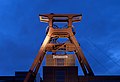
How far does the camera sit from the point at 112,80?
41406mm

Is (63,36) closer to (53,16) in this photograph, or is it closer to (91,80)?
(53,16)

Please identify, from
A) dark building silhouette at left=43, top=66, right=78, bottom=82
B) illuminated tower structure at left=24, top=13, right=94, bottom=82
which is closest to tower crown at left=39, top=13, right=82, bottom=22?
illuminated tower structure at left=24, top=13, right=94, bottom=82

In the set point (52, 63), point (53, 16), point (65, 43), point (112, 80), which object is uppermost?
point (53, 16)

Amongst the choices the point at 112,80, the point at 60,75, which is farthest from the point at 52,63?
the point at 112,80

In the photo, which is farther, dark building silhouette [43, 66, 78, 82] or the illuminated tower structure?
the illuminated tower structure

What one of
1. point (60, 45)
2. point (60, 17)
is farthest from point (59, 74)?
point (60, 17)

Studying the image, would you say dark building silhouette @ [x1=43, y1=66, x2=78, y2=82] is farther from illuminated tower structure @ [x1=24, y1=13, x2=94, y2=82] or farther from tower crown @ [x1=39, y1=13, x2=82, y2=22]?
tower crown @ [x1=39, y1=13, x2=82, y2=22]

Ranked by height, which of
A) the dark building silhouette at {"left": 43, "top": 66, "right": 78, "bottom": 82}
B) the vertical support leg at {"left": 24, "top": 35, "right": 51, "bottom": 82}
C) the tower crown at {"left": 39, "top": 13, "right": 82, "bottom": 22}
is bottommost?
the dark building silhouette at {"left": 43, "top": 66, "right": 78, "bottom": 82}

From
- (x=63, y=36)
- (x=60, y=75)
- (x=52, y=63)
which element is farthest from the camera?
(x=63, y=36)

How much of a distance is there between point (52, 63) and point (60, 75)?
5.41 meters

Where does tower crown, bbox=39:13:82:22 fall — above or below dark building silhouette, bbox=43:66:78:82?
above

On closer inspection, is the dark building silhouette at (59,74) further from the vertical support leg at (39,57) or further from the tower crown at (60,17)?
the tower crown at (60,17)

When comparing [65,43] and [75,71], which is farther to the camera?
[65,43]

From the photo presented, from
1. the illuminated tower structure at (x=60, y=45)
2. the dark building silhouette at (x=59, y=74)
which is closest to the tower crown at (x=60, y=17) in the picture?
the illuminated tower structure at (x=60, y=45)
